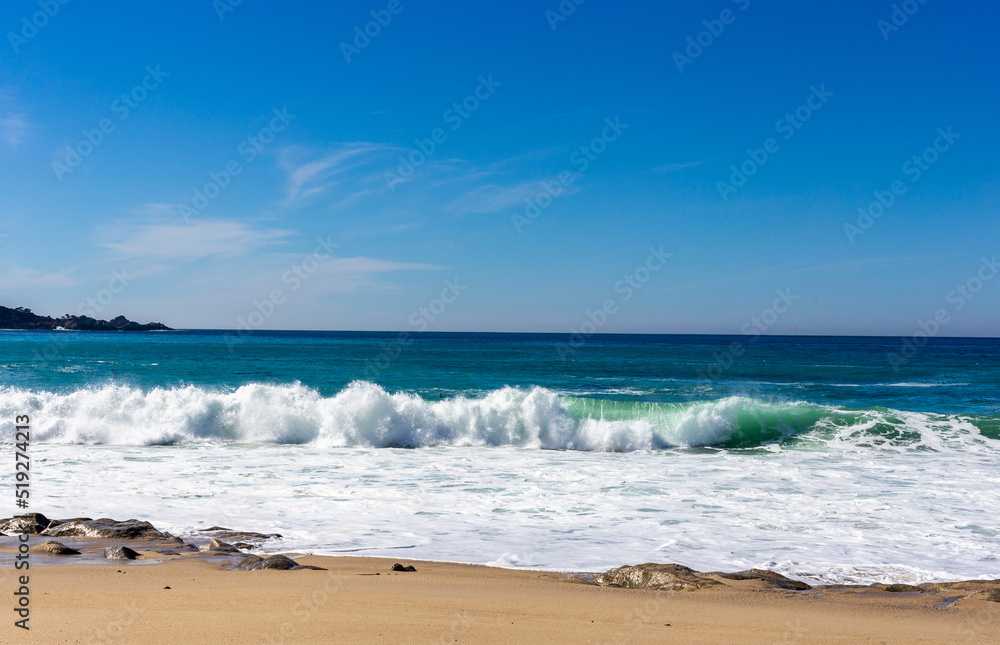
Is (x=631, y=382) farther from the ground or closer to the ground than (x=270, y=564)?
farther from the ground

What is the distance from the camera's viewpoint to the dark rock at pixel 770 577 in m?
5.81

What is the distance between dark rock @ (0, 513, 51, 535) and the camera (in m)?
7.00

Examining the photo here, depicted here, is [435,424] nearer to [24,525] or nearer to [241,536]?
[241,536]

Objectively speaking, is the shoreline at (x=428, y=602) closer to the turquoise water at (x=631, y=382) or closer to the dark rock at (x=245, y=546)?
the dark rock at (x=245, y=546)

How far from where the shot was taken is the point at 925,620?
494 centimetres

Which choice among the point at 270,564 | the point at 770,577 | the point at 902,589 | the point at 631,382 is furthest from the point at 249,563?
the point at 631,382

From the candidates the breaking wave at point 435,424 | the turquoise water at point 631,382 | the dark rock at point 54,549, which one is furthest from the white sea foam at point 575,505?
the turquoise water at point 631,382

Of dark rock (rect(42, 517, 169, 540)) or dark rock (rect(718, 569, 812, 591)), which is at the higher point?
dark rock (rect(718, 569, 812, 591))

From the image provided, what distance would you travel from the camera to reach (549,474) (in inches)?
481

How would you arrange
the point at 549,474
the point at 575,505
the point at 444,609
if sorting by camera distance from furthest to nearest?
the point at 549,474
the point at 575,505
the point at 444,609

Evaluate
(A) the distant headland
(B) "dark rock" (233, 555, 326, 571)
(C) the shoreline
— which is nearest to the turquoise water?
(C) the shoreline

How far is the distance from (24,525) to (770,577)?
316 inches

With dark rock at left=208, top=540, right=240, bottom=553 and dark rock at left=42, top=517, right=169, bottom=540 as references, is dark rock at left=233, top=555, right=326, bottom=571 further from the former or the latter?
dark rock at left=42, top=517, right=169, bottom=540

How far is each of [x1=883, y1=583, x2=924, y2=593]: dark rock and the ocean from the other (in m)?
0.29
